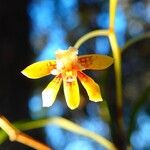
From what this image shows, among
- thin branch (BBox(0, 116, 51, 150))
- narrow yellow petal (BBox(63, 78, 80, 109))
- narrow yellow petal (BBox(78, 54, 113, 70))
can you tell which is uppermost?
narrow yellow petal (BBox(78, 54, 113, 70))

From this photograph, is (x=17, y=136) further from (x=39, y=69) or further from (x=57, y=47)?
(x=57, y=47)

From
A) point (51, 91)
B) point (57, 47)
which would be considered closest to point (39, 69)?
point (51, 91)

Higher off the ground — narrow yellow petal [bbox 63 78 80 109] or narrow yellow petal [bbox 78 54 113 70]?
narrow yellow petal [bbox 78 54 113 70]

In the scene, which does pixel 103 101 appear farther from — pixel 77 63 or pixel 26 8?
pixel 26 8

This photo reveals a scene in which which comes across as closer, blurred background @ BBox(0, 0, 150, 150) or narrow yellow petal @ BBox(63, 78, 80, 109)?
narrow yellow petal @ BBox(63, 78, 80, 109)

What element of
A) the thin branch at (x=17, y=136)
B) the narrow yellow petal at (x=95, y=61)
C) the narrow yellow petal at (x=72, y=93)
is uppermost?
the narrow yellow petal at (x=95, y=61)

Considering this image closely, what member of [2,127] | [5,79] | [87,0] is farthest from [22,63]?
[2,127]

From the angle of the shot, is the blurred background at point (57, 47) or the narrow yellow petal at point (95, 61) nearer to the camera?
the narrow yellow petal at point (95, 61)

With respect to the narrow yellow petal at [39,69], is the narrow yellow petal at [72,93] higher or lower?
lower
